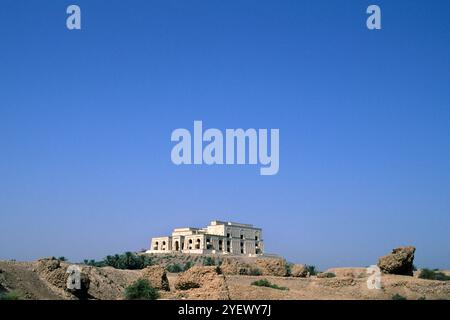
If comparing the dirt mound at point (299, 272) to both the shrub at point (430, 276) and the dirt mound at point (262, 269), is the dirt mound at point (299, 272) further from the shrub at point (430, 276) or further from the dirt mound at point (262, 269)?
the shrub at point (430, 276)

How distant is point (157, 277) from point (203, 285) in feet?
18.9

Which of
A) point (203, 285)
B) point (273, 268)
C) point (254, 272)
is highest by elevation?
point (203, 285)

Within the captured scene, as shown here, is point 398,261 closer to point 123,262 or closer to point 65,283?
point 65,283

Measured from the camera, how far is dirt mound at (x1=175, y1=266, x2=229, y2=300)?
19.1 meters

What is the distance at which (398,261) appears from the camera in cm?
3266

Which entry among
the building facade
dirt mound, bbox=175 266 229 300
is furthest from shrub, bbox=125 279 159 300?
the building facade

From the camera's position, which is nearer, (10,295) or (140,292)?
(10,295)

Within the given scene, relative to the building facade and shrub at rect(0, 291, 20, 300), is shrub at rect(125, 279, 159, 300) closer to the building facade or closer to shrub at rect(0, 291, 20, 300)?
shrub at rect(0, 291, 20, 300)

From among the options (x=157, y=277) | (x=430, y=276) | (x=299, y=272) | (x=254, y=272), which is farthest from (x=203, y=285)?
(x=430, y=276)

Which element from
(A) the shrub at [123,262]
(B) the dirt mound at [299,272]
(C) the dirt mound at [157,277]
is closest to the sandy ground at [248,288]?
(C) the dirt mound at [157,277]

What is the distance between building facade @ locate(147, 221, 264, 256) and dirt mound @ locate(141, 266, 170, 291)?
65.4 metres

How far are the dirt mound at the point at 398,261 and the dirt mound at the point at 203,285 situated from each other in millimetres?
14601

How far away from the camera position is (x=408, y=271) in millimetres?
33719
